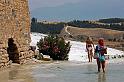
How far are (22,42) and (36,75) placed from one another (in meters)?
6.37

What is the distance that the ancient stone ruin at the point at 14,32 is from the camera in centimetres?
2006

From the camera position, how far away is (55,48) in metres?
26.9

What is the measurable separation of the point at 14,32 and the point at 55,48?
5709 mm

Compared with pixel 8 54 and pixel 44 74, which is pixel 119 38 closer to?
pixel 8 54

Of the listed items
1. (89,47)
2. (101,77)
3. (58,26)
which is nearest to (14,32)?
(89,47)

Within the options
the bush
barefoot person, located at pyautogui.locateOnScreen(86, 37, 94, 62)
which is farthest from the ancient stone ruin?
the bush

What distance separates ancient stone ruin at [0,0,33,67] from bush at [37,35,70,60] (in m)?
3.31

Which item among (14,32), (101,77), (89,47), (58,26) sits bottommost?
(101,77)

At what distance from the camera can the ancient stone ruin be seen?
20062 millimetres

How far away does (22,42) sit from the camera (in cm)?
2275

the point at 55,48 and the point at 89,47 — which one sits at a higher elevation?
the point at 89,47

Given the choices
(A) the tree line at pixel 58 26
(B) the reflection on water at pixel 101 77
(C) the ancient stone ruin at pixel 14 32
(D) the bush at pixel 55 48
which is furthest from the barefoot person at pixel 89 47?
(A) the tree line at pixel 58 26

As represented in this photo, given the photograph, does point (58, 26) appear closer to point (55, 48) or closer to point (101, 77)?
point (55, 48)

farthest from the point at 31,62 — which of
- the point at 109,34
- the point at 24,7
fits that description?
the point at 109,34
